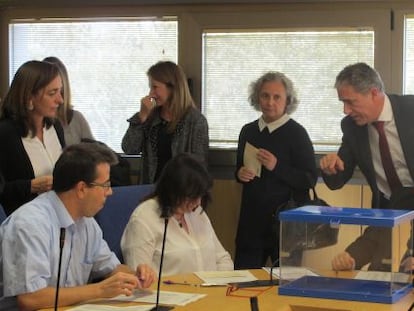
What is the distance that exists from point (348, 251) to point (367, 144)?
780mm

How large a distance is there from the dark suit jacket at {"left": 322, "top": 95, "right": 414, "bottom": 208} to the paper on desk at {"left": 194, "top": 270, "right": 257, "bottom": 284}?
0.78 m

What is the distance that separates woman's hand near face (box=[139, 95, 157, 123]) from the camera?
4.14m

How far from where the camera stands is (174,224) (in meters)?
3.11

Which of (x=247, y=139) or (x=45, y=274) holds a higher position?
(x=247, y=139)

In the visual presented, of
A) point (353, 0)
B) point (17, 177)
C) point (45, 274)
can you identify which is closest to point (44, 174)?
point (17, 177)

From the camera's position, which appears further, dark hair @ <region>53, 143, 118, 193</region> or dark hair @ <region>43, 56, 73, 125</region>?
dark hair @ <region>43, 56, 73, 125</region>

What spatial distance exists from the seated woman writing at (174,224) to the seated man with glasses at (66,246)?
0.60 feet

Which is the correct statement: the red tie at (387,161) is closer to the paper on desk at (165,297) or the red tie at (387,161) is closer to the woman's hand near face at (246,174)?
the woman's hand near face at (246,174)

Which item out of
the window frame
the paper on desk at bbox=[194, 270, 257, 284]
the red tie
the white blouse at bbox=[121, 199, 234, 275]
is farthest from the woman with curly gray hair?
the paper on desk at bbox=[194, 270, 257, 284]

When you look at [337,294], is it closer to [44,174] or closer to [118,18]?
[44,174]

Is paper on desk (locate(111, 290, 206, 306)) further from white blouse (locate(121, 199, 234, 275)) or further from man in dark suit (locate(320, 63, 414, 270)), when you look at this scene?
man in dark suit (locate(320, 63, 414, 270))

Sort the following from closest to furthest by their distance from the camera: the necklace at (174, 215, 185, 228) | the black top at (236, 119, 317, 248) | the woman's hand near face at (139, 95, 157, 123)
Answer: the necklace at (174, 215, 185, 228), the black top at (236, 119, 317, 248), the woman's hand near face at (139, 95, 157, 123)

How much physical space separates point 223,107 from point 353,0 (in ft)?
3.42

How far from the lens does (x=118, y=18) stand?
4.89 meters
